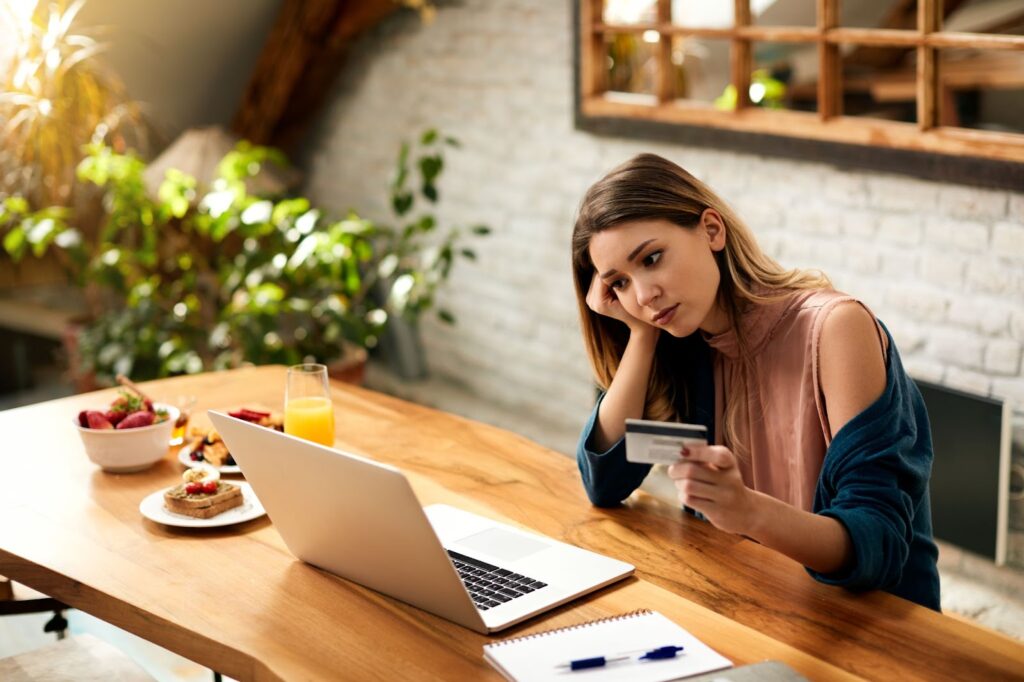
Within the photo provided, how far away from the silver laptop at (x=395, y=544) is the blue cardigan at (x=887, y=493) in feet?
0.92

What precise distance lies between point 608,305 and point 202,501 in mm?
649

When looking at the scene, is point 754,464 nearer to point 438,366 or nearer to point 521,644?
point 521,644

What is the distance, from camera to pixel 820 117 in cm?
306

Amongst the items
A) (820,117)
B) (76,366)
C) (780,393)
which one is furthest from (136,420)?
(76,366)

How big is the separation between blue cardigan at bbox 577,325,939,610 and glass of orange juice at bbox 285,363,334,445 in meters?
0.79

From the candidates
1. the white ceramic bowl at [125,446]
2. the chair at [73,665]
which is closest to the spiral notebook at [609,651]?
the chair at [73,665]

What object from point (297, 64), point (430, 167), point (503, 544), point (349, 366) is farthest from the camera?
point (297, 64)

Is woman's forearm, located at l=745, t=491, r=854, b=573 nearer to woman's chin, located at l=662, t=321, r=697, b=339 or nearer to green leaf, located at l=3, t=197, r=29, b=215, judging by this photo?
woman's chin, located at l=662, t=321, r=697, b=339

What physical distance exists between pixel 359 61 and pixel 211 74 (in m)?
0.59

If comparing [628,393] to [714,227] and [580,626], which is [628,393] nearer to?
[714,227]

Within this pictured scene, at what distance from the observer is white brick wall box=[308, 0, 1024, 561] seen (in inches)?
110

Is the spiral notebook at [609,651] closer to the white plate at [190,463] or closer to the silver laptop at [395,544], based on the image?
Result: the silver laptop at [395,544]

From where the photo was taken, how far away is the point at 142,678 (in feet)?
5.47

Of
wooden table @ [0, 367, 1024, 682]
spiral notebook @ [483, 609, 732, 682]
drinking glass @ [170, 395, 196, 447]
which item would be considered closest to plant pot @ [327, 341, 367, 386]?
drinking glass @ [170, 395, 196, 447]
